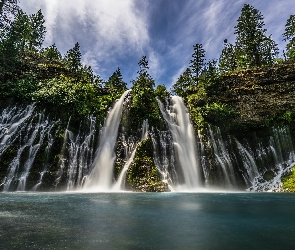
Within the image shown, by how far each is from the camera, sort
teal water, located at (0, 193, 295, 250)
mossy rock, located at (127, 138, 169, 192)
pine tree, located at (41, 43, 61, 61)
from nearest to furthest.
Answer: teal water, located at (0, 193, 295, 250)
mossy rock, located at (127, 138, 169, 192)
pine tree, located at (41, 43, 61, 61)

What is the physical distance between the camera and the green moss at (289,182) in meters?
14.5

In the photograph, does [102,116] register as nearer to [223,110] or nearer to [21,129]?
[21,129]

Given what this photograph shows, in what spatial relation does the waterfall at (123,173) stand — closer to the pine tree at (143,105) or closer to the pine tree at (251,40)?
the pine tree at (143,105)

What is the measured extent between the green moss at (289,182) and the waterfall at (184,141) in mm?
5616

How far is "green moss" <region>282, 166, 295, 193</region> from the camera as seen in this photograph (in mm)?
14516

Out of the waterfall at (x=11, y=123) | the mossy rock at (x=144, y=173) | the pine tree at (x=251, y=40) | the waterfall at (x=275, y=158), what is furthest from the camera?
the pine tree at (x=251, y=40)

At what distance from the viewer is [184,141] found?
59.8 ft

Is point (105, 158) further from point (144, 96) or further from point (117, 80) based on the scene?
point (117, 80)

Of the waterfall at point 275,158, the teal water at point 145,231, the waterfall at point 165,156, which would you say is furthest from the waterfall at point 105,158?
the waterfall at point 275,158

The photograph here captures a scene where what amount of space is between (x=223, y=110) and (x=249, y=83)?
530 centimetres

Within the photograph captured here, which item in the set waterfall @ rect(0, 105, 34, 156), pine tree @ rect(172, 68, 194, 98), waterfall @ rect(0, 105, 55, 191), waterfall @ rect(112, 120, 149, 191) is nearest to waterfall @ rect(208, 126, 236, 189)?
waterfall @ rect(112, 120, 149, 191)

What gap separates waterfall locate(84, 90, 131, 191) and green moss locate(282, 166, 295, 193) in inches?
453

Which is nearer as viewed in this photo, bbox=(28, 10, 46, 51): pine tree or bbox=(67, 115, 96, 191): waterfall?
bbox=(67, 115, 96, 191): waterfall

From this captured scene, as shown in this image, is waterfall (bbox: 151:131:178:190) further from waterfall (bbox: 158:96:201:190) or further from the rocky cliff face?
the rocky cliff face
